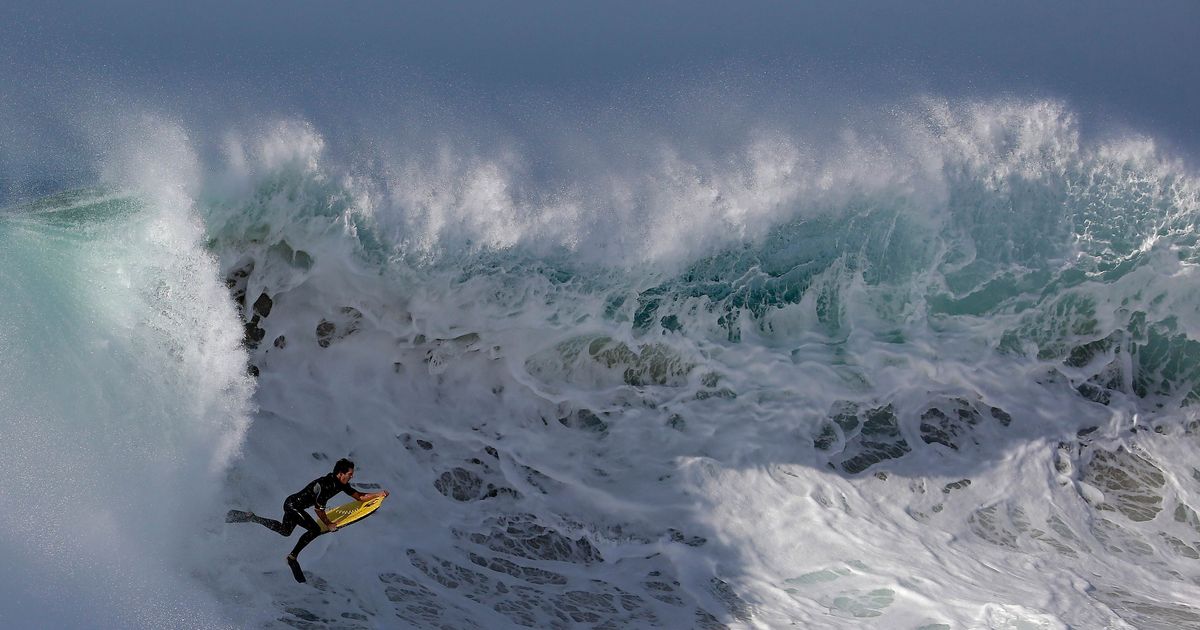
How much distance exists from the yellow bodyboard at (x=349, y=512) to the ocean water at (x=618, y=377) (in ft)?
4.89

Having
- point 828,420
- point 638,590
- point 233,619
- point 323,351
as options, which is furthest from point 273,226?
point 828,420

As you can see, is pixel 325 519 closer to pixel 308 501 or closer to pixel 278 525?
pixel 308 501

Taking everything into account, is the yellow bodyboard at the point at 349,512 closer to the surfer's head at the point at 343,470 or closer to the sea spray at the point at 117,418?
the surfer's head at the point at 343,470

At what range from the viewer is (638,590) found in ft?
29.7

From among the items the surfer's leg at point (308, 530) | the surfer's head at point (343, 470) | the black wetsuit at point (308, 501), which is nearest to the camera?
the surfer's head at point (343, 470)

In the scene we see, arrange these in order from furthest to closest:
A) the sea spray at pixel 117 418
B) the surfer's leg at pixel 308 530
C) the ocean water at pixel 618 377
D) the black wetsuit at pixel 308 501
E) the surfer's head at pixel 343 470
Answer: the ocean water at pixel 618 377
the sea spray at pixel 117 418
the surfer's leg at pixel 308 530
the black wetsuit at pixel 308 501
the surfer's head at pixel 343 470

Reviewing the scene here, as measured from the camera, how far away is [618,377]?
993 centimetres

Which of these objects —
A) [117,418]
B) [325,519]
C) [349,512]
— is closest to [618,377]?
[349,512]

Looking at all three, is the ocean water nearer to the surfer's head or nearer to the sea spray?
the sea spray

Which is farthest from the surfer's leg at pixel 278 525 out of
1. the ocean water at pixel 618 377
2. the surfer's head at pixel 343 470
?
the ocean water at pixel 618 377

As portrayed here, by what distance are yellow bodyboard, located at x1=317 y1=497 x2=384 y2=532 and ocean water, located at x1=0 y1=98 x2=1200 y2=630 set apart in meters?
1.49

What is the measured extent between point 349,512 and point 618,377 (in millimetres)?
3339

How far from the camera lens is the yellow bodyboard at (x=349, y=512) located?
782 cm

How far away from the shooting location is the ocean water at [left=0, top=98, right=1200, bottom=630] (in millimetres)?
8852
